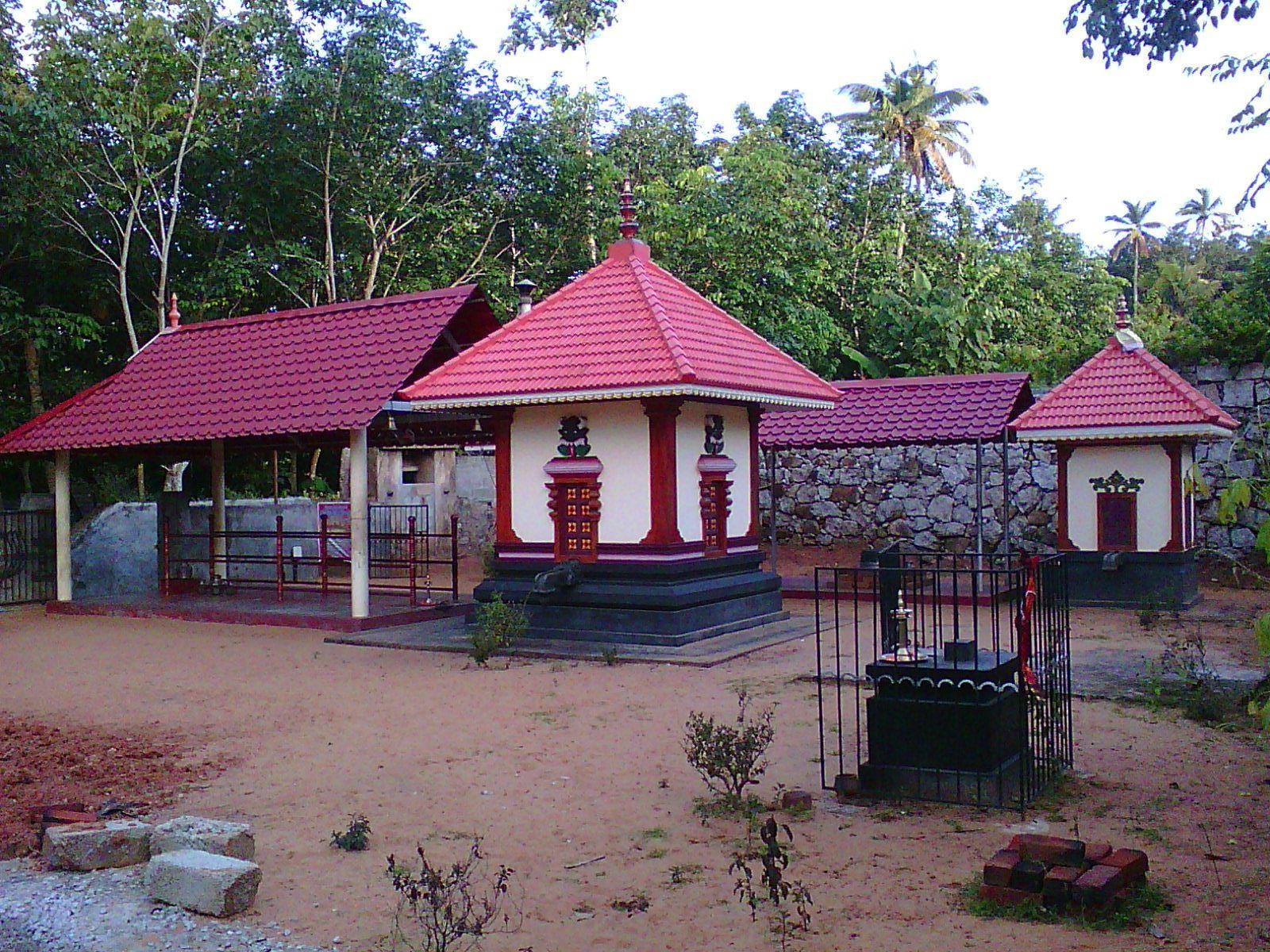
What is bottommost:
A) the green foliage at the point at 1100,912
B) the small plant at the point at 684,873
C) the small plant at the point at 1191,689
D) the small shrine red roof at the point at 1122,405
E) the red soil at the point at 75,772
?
the red soil at the point at 75,772

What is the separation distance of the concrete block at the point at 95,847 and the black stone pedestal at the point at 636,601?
700 centimetres

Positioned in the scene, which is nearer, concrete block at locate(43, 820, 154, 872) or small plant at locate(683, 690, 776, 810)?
concrete block at locate(43, 820, 154, 872)

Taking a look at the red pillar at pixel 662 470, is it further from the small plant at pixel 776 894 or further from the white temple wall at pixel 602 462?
the small plant at pixel 776 894

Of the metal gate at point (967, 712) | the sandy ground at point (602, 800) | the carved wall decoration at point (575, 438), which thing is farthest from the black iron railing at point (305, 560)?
the metal gate at point (967, 712)

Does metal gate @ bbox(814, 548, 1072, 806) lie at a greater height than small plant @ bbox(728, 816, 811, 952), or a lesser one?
greater

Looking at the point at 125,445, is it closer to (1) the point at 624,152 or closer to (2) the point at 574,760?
(2) the point at 574,760

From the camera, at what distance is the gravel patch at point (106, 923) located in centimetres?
456

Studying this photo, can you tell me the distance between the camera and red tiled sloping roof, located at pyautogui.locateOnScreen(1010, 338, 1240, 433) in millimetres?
14648

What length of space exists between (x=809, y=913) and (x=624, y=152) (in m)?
24.5

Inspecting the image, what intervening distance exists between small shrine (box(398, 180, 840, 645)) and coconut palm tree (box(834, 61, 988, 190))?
23.9 meters

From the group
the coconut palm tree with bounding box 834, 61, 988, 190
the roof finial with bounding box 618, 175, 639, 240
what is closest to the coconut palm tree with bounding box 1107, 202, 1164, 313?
the coconut palm tree with bounding box 834, 61, 988, 190

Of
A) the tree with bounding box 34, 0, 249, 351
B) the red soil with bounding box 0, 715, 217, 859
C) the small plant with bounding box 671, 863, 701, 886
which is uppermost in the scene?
the tree with bounding box 34, 0, 249, 351

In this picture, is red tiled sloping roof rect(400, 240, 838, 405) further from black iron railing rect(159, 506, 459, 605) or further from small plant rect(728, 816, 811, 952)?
small plant rect(728, 816, 811, 952)

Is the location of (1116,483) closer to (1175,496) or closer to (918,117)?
(1175,496)
